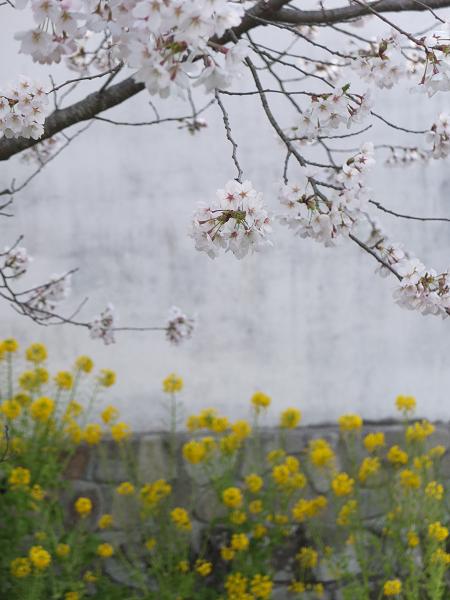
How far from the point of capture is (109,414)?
3.46 m

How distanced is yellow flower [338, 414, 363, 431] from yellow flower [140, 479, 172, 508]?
0.72 metres

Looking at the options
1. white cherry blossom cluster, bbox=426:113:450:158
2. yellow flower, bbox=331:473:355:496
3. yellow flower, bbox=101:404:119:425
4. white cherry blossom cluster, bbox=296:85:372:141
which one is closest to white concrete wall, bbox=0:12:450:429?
yellow flower, bbox=101:404:119:425

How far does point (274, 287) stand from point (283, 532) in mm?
966

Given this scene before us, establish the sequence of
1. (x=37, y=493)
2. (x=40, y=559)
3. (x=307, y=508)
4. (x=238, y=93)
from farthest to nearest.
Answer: (x=307, y=508), (x=37, y=493), (x=40, y=559), (x=238, y=93)

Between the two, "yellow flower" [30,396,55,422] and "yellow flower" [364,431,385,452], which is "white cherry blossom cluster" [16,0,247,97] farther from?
"yellow flower" [364,431,385,452]

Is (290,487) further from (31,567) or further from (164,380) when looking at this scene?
(31,567)

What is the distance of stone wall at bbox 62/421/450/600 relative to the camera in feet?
11.8

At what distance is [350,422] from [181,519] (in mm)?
757

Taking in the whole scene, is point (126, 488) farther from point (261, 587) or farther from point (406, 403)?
point (406, 403)

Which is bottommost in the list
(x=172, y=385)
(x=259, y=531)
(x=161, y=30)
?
(x=259, y=531)

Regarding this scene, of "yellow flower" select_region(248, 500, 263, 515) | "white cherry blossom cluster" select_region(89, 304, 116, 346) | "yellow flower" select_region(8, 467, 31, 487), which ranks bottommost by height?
"yellow flower" select_region(248, 500, 263, 515)

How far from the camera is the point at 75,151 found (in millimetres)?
3549

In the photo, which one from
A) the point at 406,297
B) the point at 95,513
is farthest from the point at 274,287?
the point at 406,297

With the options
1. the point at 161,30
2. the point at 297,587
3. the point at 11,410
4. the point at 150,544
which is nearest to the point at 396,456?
the point at 297,587
